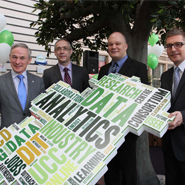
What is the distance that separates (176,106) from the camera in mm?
1653

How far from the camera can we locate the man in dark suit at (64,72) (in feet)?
7.52

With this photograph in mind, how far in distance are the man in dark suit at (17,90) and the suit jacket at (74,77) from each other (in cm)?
31

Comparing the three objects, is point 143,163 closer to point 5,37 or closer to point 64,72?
point 64,72

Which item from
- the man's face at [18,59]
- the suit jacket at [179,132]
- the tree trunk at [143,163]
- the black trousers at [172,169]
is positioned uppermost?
the man's face at [18,59]

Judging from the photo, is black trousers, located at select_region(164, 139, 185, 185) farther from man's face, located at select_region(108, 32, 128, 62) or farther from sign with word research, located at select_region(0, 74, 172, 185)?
man's face, located at select_region(108, 32, 128, 62)

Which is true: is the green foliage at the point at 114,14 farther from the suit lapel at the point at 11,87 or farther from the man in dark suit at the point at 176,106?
the suit lapel at the point at 11,87

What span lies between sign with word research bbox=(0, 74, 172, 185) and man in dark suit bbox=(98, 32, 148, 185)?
0.26 meters

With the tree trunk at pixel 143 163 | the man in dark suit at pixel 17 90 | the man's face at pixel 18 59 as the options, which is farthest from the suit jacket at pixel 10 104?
A: the tree trunk at pixel 143 163

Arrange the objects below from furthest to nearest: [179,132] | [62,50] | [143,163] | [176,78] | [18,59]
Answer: [143,163]
[62,50]
[18,59]
[176,78]
[179,132]

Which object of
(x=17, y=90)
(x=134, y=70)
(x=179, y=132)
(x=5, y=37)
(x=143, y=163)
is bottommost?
(x=143, y=163)

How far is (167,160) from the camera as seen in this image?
1.80 metres

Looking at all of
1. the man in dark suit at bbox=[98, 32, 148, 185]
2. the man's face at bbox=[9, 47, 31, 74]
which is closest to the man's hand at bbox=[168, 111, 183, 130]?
the man in dark suit at bbox=[98, 32, 148, 185]

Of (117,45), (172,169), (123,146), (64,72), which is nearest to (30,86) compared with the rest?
(64,72)

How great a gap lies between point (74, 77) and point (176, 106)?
1.22m
